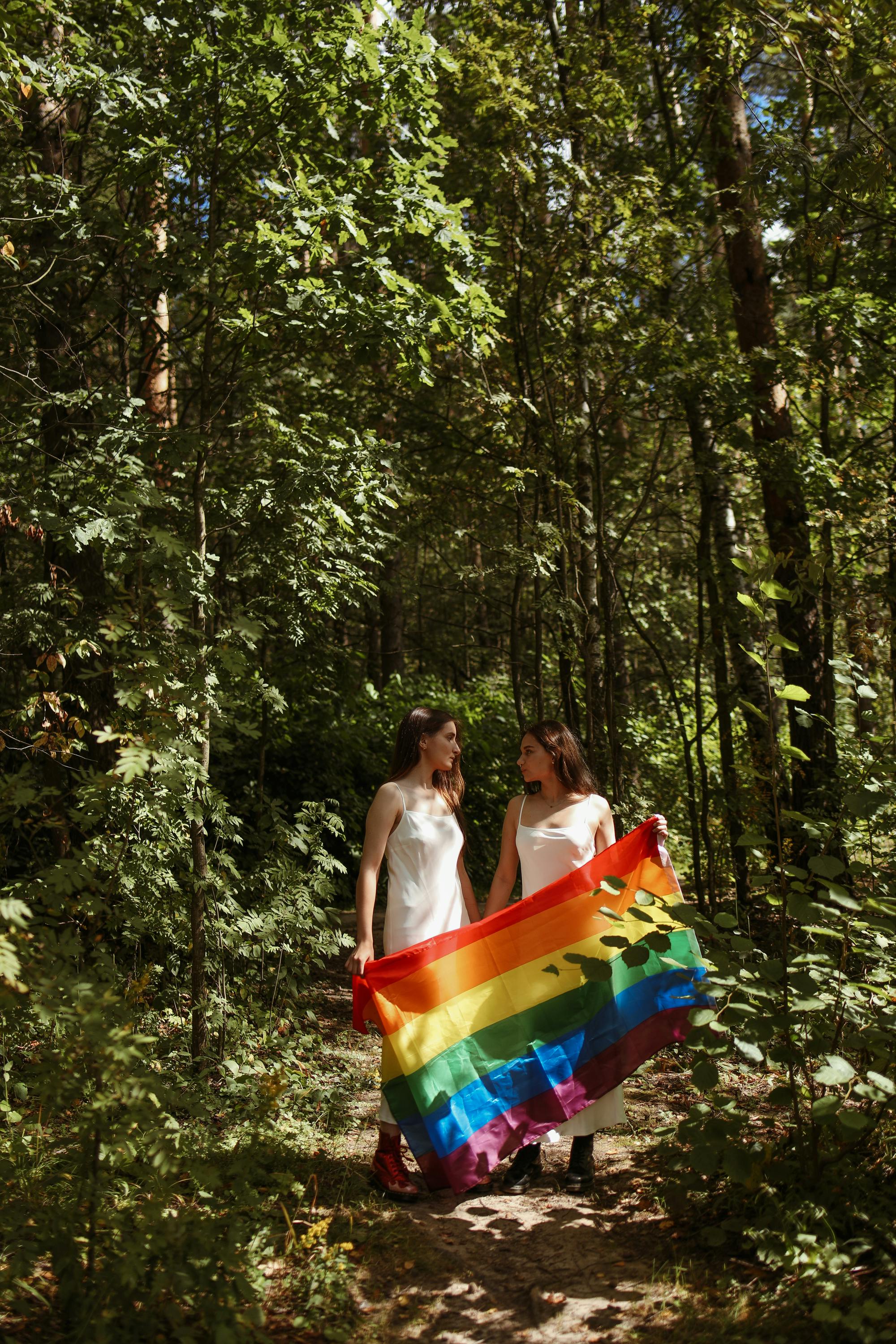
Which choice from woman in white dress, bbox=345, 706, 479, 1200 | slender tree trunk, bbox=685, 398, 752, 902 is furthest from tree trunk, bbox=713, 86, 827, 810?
woman in white dress, bbox=345, 706, 479, 1200

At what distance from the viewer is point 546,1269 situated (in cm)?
335

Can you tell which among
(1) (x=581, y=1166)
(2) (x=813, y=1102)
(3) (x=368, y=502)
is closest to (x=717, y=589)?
(3) (x=368, y=502)

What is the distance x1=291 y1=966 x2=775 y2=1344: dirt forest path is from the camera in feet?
9.75

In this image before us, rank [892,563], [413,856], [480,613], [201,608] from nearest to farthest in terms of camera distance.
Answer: [413,856]
[201,608]
[892,563]
[480,613]

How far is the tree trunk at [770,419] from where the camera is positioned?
25.3 feet

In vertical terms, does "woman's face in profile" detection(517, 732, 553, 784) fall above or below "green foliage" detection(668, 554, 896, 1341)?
above

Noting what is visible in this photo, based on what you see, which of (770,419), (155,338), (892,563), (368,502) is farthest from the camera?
(892,563)

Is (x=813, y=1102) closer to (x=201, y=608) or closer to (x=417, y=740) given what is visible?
(x=417, y=740)

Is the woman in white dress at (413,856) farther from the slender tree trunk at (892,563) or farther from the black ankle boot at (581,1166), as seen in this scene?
the slender tree trunk at (892,563)

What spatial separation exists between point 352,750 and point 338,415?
13.2 ft

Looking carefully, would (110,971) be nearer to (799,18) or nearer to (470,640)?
(799,18)

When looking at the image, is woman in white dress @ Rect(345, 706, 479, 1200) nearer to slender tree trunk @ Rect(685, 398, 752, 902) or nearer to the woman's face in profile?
the woman's face in profile

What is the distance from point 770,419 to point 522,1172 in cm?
631

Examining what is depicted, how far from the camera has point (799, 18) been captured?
17.8 feet
